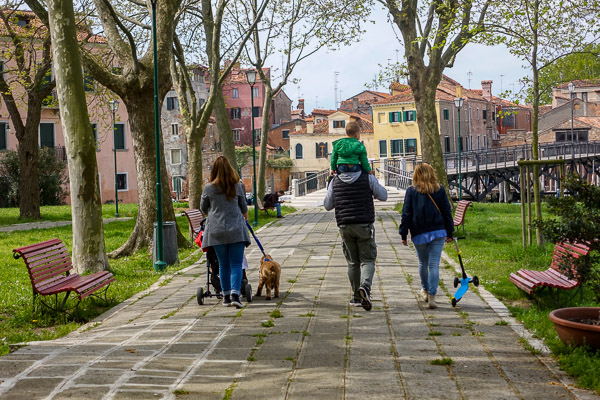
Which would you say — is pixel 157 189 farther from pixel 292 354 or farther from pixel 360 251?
pixel 292 354

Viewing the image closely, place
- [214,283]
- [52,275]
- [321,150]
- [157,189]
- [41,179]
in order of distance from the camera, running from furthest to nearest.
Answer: [321,150] → [41,179] → [157,189] → [214,283] → [52,275]

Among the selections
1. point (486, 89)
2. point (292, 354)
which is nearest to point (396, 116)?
point (486, 89)

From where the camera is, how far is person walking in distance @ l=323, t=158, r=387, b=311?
8.22 metres

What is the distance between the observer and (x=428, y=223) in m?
8.42

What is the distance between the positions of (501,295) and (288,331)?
3352mm

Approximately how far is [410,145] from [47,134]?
35064 millimetres

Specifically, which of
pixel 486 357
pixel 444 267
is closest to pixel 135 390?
pixel 486 357

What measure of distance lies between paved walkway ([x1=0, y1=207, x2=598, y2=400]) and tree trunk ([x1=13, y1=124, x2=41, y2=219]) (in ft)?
60.2

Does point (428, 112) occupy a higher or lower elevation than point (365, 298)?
higher

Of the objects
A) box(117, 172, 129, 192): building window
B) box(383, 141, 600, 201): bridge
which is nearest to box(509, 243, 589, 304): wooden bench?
box(383, 141, 600, 201): bridge

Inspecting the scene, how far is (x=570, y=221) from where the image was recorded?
611 centimetres

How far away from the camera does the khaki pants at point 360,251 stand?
823 cm

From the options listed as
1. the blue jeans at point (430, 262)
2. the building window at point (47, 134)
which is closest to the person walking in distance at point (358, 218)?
the blue jeans at point (430, 262)

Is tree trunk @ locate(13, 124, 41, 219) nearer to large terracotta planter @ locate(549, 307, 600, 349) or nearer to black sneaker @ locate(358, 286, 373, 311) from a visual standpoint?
black sneaker @ locate(358, 286, 373, 311)
